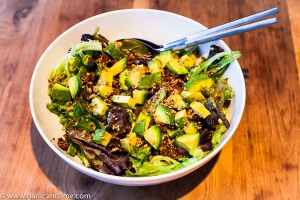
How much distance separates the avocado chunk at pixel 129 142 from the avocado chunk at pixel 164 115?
13 cm

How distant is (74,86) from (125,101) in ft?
0.82

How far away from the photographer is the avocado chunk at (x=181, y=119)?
A: 1.35 meters

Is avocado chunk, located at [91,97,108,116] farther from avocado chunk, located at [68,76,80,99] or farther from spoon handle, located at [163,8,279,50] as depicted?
spoon handle, located at [163,8,279,50]

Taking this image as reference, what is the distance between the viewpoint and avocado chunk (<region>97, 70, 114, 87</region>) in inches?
59.1

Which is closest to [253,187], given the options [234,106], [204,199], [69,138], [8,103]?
[204,199]

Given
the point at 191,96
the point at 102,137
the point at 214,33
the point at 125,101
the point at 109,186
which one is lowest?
the point at 109,186

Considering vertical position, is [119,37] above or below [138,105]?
above

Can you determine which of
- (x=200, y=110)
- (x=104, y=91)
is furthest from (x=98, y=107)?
(x=200, y=110)

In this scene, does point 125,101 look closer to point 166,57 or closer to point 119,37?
point 166,57

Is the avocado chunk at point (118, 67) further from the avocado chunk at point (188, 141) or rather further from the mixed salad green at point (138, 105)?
the avocado chunk at point (188, 141)

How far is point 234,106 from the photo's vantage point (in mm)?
1460

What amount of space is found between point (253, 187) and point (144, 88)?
0.65 m

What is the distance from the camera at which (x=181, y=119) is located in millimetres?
1352

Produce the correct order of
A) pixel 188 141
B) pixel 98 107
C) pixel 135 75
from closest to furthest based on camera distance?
pixel 188 141 < pixel 98 107 < pixel 135 75
